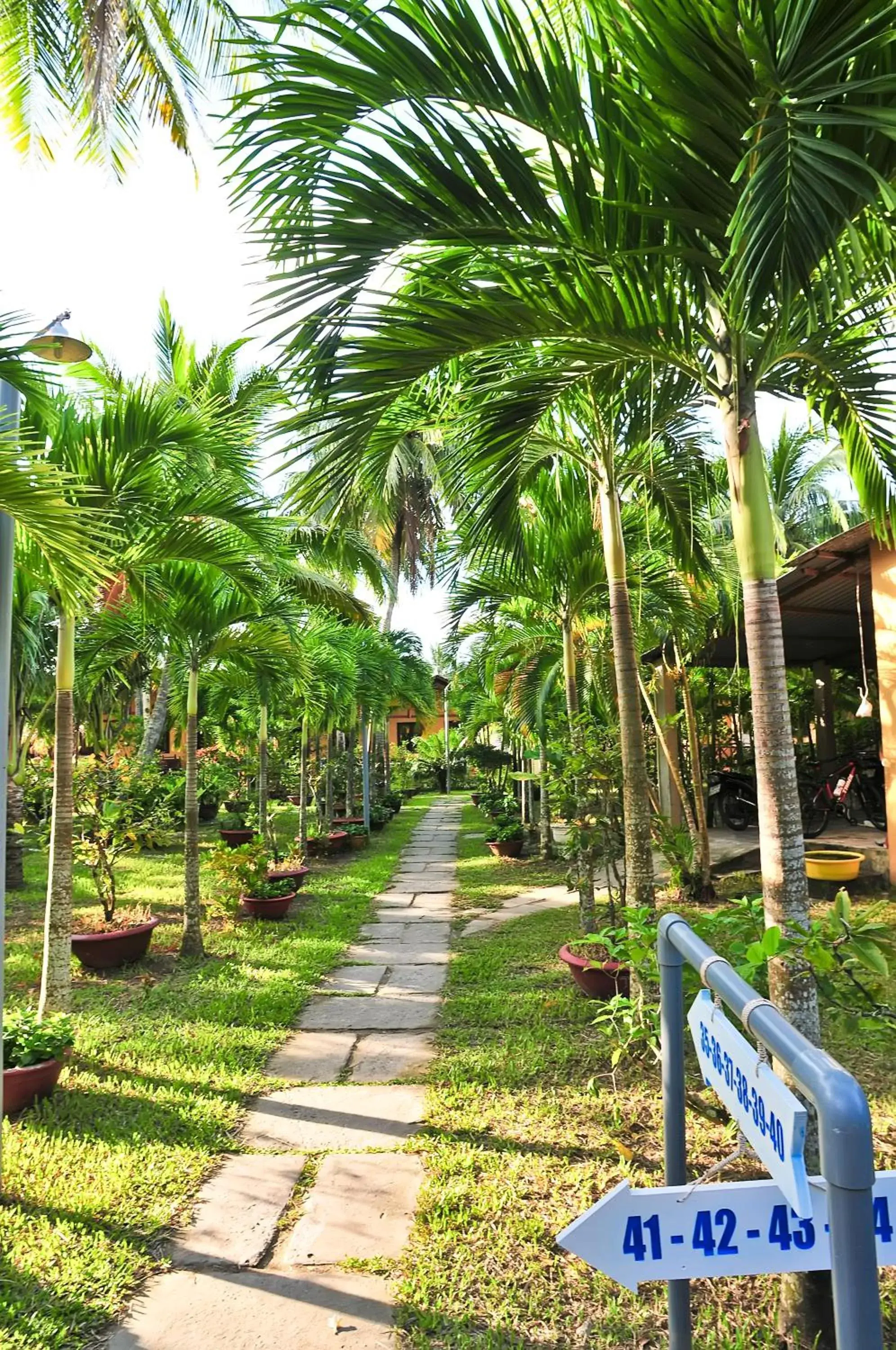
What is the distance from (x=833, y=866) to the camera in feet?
21.9

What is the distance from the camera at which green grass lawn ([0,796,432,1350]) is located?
2404 millimetres

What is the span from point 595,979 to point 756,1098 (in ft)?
12.7

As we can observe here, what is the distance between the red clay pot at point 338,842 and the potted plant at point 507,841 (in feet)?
7.57

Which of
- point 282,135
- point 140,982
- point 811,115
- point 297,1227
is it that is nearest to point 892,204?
point 811,115

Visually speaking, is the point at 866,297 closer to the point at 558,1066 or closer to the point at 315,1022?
the point at 558,1066

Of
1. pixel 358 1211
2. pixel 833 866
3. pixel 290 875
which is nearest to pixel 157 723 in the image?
pixel 290 875

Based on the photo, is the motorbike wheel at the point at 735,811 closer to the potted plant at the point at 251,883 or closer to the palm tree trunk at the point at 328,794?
the palm tree trunk at the point at 328,794

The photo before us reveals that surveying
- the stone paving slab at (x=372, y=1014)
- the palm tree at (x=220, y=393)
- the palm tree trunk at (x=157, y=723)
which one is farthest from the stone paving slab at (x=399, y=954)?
the palm tree trunk at (x=157, y=723)

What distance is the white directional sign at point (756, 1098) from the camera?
868mm

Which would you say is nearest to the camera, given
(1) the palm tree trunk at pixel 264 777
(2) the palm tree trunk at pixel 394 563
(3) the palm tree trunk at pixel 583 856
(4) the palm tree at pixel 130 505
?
(4) the palm tree at pixel 130 505

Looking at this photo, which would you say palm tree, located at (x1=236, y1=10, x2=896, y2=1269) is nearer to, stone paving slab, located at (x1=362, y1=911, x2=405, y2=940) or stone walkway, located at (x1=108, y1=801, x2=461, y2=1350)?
stone walkway, located at (x1=108, y1=801, x2=461, y2=1350)

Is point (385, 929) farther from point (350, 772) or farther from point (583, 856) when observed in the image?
point (350, 772)

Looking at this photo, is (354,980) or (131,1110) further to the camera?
(354,980)

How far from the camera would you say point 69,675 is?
4.75 metres
